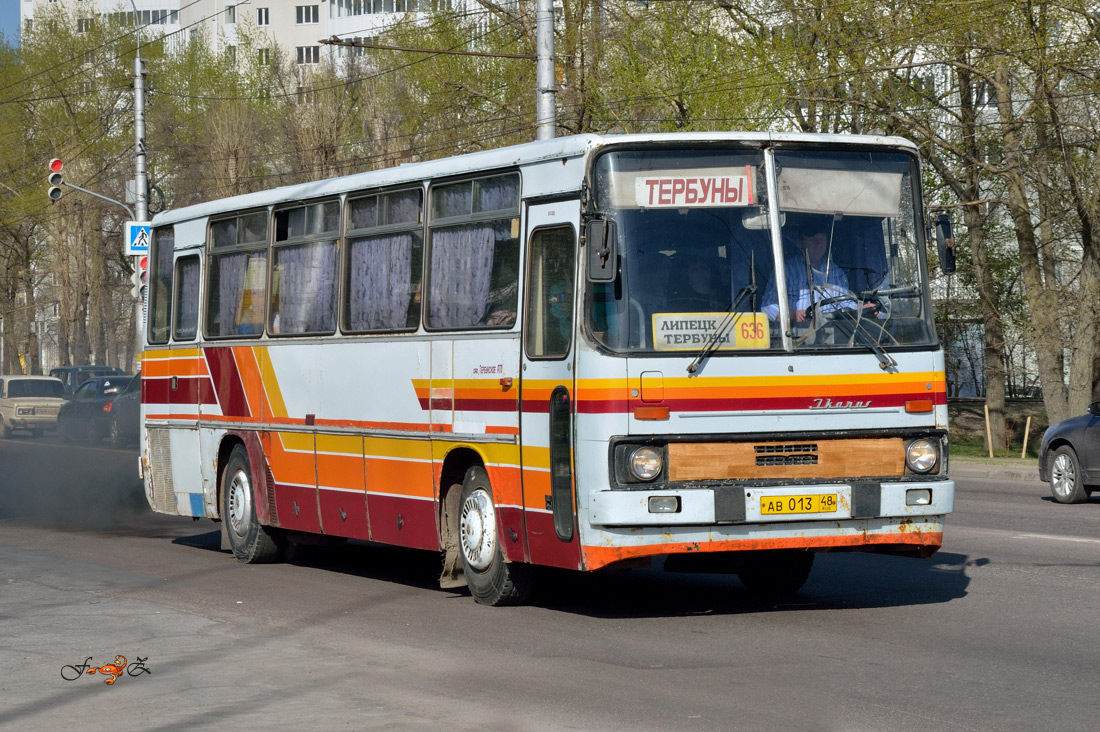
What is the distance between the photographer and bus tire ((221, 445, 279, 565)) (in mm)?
14539

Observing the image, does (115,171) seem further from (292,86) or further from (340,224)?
(340,224)

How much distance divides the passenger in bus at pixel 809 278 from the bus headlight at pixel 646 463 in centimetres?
116

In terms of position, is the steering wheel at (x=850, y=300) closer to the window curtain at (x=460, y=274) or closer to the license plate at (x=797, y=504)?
the license plate at (x=797, y=504)

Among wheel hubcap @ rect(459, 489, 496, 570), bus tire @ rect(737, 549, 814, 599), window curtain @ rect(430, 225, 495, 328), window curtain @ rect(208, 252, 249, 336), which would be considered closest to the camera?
wheel hubcap @ rect(459, 489, 496, 570)

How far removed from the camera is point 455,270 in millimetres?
11555

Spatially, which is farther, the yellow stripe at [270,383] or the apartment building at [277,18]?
the apartment building at [277,18]

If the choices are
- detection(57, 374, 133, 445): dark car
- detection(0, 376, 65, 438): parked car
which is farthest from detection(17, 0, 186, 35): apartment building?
detection(57, 374, 133, 445): dark car

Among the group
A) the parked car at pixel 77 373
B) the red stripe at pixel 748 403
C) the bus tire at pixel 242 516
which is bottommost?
the bus tire at pixel 242 516

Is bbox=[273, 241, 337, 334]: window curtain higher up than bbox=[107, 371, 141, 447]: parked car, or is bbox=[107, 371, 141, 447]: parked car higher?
bbox=[273, 241, 337, 334]: window curtain

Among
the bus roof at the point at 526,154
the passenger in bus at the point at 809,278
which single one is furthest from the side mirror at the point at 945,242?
the passenger in bus at the point at 809,278

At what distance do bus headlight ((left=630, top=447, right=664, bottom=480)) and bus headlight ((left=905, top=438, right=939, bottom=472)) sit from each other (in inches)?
65.9

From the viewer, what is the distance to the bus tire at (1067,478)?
1986cm

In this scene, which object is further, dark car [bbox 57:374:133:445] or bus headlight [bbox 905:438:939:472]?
dark car [bbox 57:374:133:445]

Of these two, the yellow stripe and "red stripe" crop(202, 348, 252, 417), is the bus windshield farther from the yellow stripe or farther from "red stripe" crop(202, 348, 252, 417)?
"red stripe" crop(202, 348, 252, 417)
